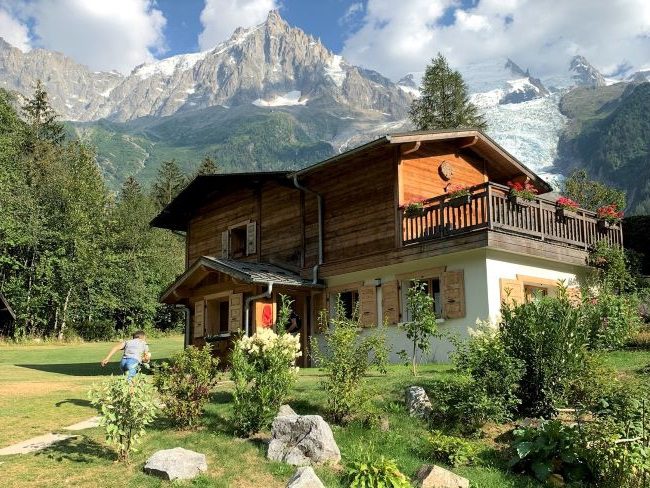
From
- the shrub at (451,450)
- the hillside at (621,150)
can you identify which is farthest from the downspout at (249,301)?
the hillside at (621,150)

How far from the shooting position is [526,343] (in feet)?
32.7

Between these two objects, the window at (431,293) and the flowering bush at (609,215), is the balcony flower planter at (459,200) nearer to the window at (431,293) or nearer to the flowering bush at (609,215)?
the window at (431,293)

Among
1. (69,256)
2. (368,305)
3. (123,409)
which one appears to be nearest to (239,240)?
(368,305)

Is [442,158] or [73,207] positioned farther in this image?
Result: [73,207]

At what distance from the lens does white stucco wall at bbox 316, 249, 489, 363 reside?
605 inches

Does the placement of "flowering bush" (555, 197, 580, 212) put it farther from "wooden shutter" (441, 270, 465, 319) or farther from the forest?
the forest

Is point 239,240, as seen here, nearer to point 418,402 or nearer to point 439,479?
point 418,402

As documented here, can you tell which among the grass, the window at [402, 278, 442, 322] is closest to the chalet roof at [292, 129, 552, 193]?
the window at [402, 278, 442, 322]

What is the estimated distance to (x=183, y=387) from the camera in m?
10.2

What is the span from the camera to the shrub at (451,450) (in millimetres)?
8547

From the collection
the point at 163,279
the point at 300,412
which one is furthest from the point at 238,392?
the point at 163,279

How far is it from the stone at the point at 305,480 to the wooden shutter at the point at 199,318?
12.7 m

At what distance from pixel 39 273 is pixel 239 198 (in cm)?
1843

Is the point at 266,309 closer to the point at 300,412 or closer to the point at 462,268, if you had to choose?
the point at 462,268
